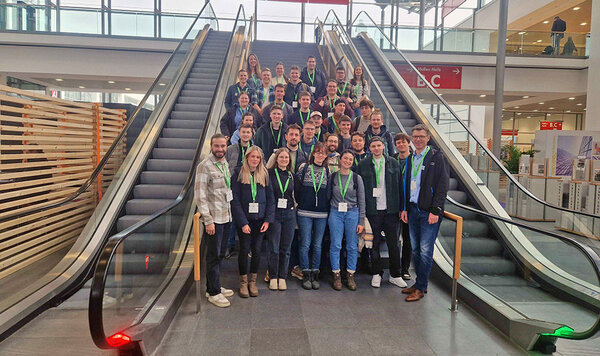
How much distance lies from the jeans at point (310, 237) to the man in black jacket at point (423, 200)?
0.99 m

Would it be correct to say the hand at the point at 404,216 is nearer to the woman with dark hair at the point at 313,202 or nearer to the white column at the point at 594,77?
the woman with dark hair at the point at 313,202

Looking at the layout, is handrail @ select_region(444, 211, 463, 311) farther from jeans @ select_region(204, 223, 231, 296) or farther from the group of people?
jeans @ select_region(204, 223, 231, 296)

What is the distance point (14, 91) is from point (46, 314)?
3125 millimetres

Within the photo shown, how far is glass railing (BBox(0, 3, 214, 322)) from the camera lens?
458 centimetres

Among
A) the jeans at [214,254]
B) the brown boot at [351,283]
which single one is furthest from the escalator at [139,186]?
the brown boot at [351,283]

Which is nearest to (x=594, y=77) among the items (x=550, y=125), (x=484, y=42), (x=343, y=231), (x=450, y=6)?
(x=484, y=42)

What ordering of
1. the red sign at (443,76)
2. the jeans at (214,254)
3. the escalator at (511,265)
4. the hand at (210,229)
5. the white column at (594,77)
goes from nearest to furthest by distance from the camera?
the escalator at (511,265)
the hand at (210,229)
the jeans at (214,254)
the white column at (594,77)
the red sign at (443,76)

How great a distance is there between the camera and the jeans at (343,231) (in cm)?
473

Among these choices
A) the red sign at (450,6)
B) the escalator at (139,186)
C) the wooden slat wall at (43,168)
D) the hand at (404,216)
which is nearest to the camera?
the escalator at (139,186)

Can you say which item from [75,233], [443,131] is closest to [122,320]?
[75,233]

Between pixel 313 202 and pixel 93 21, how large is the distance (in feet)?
40.4

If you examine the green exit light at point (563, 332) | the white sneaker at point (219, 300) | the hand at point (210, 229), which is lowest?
the white sneaker at point (219, 300)

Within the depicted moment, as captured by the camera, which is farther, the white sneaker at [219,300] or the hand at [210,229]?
the white sneaker at [219,300]

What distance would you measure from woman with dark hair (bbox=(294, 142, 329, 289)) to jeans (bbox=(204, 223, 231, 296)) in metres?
0.93
